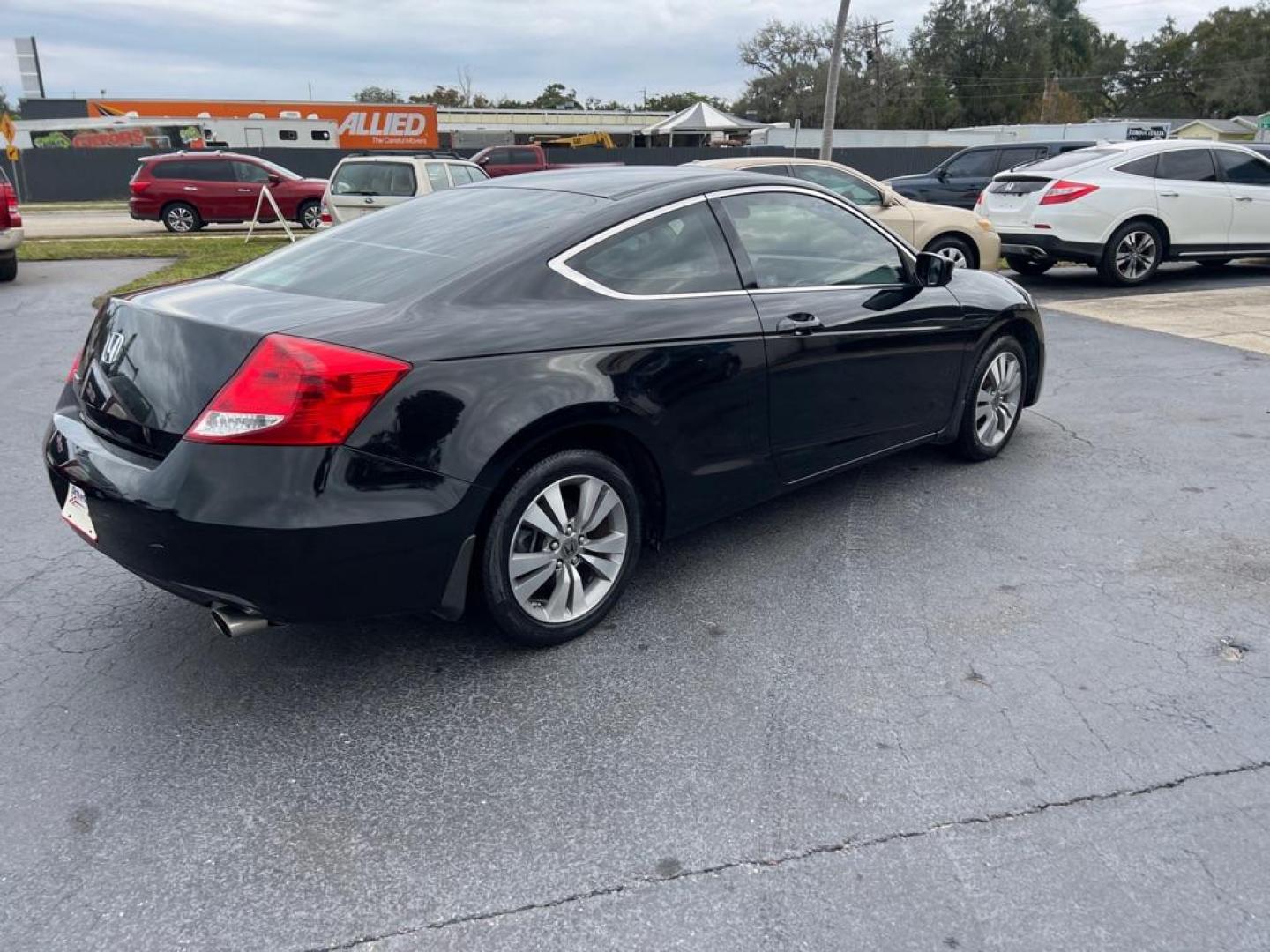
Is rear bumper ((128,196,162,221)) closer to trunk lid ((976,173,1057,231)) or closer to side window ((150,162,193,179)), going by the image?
side window ((150,162,193,179))

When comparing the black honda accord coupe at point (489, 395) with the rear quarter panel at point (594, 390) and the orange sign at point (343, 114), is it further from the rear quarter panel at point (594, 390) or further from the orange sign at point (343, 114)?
the orange sign at point (343, 114)

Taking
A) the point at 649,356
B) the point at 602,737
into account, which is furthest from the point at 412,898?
the point at 649,356

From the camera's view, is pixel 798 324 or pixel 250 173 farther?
pixel 250 173

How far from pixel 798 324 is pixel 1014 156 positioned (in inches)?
580

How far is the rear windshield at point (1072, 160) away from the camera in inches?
464

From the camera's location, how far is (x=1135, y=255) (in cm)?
1175

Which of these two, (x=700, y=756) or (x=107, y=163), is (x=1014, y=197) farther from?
(x=107, y=163)

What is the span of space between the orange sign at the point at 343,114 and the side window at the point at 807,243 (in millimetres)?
38968

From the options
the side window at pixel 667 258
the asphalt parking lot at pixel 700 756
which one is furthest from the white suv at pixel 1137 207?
the side window at pixel 667 258

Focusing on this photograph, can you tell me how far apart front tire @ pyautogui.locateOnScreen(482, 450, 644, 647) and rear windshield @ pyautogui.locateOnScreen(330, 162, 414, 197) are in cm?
1298

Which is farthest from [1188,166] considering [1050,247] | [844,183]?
[844,183]

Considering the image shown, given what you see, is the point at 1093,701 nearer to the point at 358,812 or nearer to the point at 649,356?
the point at 649,356

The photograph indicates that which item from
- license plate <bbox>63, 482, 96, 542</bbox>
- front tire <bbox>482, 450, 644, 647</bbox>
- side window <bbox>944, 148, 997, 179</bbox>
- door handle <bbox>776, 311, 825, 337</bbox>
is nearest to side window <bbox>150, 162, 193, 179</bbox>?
side window <bbox>944, 148, 997, 179</bbox>

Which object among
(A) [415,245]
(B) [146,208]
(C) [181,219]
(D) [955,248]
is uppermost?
(A) [415,245]
